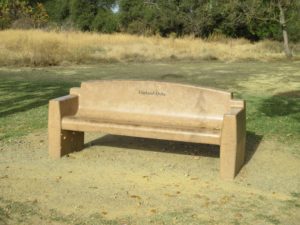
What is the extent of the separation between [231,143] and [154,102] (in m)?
1.15

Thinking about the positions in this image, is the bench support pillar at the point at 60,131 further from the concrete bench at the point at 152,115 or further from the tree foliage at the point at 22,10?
the tree foliage at the point at 22,10

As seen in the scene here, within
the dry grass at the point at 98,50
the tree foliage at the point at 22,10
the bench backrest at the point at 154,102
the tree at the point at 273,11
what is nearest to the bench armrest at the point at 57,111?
the bench backrest at the point at 154,102

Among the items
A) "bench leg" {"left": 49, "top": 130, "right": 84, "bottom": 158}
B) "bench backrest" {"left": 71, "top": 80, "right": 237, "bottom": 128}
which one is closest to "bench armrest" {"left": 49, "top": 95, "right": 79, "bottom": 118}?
"bench backrest" {"left": 71, "top": 80, "right": 237, "bottom": 128}

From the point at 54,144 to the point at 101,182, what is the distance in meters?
1.06

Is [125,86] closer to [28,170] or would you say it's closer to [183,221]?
[28,170]

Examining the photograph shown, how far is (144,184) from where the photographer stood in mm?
4793

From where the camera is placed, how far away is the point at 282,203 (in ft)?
14.3

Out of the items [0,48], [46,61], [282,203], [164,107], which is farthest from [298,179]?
[0,48]

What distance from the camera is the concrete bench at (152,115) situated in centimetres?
494

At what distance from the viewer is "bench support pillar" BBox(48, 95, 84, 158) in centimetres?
557

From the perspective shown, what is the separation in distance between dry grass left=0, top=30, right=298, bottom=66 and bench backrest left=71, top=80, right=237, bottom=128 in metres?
14.2

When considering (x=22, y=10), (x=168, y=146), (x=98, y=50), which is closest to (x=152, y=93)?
(x=168, y=146)

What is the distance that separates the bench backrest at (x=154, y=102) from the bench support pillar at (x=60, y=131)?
21 centimetres

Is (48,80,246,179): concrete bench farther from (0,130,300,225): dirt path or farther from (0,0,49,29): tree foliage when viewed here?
(0,0,49,29): tree foliage
